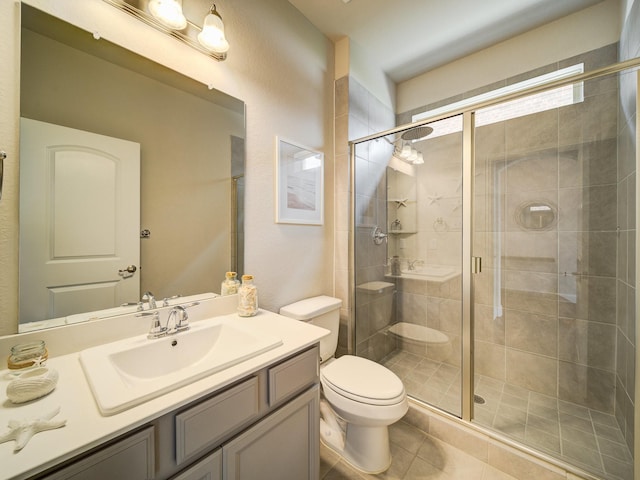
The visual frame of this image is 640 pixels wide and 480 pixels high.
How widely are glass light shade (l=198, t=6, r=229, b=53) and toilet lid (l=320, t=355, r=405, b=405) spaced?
1774 millimetres

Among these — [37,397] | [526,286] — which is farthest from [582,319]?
[37,397]

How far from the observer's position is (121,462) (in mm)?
568

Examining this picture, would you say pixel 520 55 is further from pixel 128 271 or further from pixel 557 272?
pixel 128 271

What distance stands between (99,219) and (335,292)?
1577mm

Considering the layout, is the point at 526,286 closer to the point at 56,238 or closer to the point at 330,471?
the point at 330,471

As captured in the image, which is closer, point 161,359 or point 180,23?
point 161,359

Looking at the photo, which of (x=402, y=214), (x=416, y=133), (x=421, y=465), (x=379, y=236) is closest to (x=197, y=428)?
(x=421, y=465)

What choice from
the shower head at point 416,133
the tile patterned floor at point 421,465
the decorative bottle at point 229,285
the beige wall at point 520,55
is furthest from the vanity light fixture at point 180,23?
the tile patterned floor at point 421,465

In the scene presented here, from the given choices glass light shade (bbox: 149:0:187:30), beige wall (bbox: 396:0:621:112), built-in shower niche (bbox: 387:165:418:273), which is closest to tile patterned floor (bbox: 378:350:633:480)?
built-in shower niche (bbox: 387:165:418:273)

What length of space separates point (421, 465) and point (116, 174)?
2.03 m

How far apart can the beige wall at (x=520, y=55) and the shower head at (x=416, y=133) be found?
2.68 ft

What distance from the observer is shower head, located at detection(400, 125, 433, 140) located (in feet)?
6.03

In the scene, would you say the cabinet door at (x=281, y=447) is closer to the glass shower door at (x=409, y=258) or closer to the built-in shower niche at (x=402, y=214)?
the glass shower door at (x=409, y=258)

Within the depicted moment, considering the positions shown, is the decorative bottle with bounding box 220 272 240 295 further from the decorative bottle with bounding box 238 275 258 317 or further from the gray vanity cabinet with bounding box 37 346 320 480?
the gray vanity cabinet with bounding box 37 346 320 480
